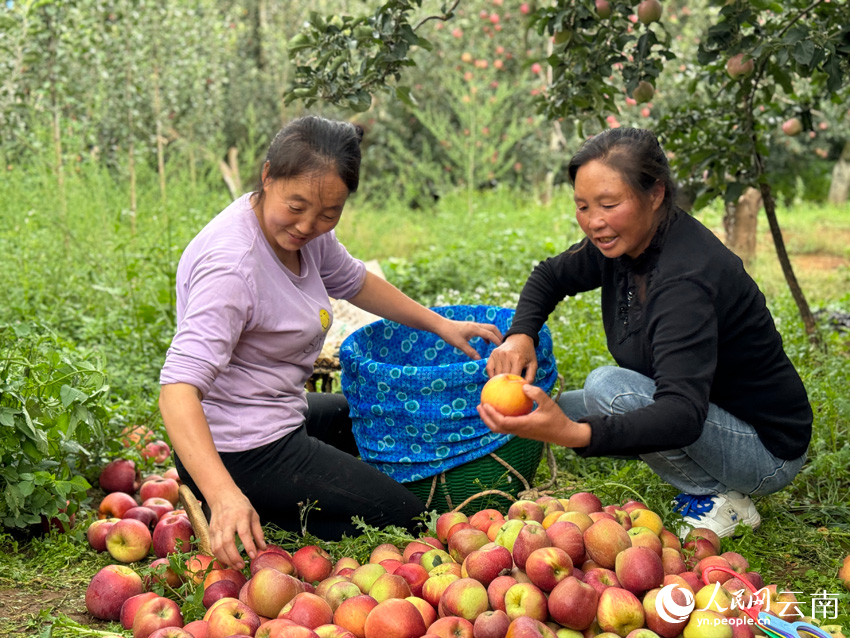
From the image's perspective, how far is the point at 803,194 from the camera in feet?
41.9

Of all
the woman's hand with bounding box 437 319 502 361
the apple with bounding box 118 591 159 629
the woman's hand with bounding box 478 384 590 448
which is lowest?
the apple with bounding box 118 591 159 629

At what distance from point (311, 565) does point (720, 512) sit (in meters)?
1.13

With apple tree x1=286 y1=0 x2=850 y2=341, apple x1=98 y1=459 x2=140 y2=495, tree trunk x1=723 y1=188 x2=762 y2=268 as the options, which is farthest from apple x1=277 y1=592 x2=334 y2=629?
tree trunk x1=723 y1=188 x2=762 y2=268

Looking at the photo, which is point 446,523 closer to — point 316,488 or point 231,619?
point 316,488

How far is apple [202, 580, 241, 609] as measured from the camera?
191cm

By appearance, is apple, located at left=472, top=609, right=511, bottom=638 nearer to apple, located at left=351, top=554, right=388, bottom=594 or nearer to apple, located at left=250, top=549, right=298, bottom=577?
apple, located at left=351, top=554, right=388, bottom=594

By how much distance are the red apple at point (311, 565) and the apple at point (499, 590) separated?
47 cm

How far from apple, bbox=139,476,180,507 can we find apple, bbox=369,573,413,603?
1.17 metres

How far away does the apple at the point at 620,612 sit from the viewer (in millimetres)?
1669

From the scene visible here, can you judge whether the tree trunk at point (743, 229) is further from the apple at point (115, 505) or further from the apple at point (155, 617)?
the apple at point (155, 617)

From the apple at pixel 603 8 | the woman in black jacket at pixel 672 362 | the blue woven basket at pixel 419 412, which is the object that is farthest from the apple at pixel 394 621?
the apple at pixel 603 8

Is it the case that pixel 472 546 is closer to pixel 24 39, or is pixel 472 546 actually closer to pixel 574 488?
pixel 574 488

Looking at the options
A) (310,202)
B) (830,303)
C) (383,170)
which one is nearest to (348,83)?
(310,202)

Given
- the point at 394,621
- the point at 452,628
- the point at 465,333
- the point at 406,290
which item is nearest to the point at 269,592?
the point at 394,621
